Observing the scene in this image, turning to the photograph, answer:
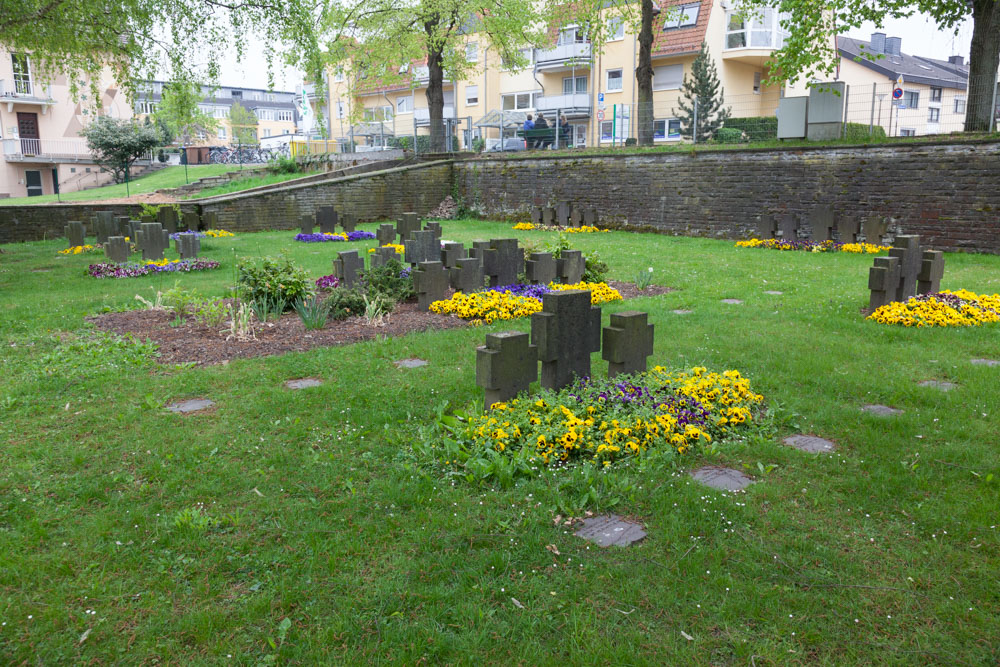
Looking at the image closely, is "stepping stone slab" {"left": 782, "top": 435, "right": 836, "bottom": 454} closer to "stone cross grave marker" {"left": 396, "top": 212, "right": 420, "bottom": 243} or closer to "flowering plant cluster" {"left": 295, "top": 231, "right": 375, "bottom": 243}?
"stone cross grave marker" {"left": 396, "top": 212, "right": 420, "bottom": 243}

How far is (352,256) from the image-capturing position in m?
9.64

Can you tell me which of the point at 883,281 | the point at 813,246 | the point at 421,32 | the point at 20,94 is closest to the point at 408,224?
the point at 813,246

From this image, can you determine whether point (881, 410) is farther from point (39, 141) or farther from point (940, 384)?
point (39, 141)

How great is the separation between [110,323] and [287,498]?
5483mm

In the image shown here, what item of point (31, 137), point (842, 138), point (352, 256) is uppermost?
point (31, 137)

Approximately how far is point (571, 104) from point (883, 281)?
32.9 m

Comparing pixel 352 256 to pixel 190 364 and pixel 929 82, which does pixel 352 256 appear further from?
pixel 929 82

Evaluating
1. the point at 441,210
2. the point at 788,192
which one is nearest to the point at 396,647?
the point at 788,192

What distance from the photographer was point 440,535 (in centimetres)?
338

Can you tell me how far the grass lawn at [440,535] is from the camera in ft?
8.73

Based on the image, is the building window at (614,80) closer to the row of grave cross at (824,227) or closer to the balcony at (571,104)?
the balcony at (571,104)

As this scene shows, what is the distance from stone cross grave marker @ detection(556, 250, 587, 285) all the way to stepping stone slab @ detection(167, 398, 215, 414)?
5329 mm

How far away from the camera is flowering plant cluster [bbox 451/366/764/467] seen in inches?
165

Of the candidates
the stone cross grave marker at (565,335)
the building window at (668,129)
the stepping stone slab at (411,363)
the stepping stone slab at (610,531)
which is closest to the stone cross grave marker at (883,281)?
the stone cross grave marker at (565,335)
